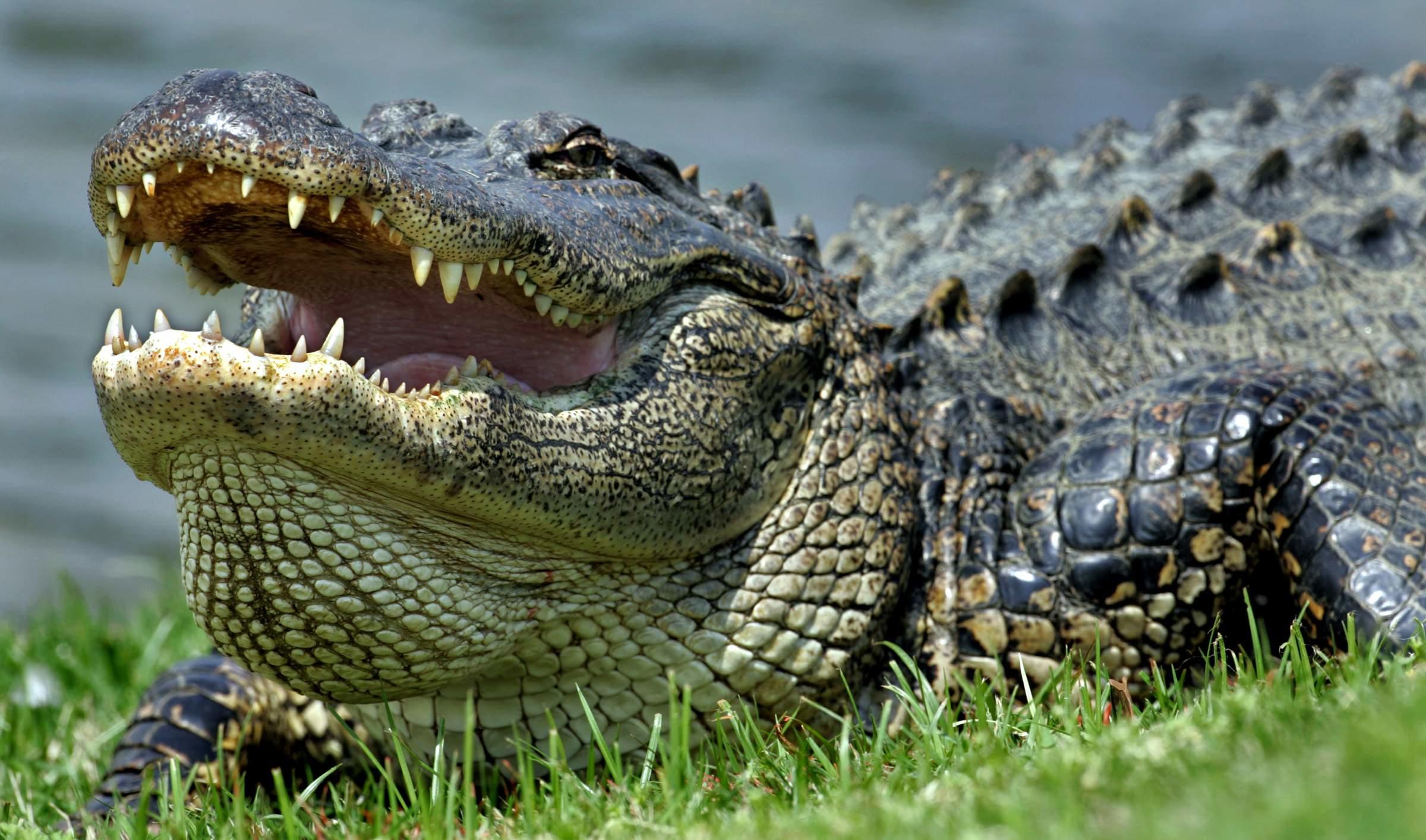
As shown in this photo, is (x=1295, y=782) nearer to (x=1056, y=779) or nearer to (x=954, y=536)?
(x=1056, y=779)

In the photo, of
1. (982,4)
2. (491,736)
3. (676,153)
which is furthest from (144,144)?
(982,4)

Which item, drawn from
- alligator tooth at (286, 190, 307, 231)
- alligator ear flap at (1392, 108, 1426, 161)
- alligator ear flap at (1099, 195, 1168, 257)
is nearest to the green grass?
alligator tooth at (286, 190, 307, 231)

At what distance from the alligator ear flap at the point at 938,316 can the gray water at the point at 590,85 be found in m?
7.03

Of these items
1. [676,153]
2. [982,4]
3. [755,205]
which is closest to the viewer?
[755,205]

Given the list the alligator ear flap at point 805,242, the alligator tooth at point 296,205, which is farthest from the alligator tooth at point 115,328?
the alligator ear flap at point 805,242

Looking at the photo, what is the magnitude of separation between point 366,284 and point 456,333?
0.74 ft

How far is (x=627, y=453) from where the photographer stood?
3.07m

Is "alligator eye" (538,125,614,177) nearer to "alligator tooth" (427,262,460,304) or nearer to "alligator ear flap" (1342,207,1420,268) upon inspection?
"alligator tooth" (427,262,460,304)

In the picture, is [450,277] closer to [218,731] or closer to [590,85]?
[218,731]

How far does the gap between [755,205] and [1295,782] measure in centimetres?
276

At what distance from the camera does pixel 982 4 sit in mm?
18609

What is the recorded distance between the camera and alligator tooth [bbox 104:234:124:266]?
279 cm

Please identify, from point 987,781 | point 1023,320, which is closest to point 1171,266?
point 1023,320

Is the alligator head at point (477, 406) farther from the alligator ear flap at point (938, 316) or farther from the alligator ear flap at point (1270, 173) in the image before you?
the alligator ear flap at point (1270, 173)
